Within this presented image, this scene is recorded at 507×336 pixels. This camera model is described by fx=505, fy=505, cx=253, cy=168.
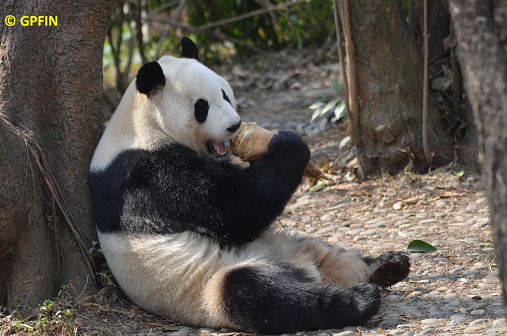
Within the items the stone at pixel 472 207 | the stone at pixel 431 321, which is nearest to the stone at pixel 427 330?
the stone at pixel 431 321

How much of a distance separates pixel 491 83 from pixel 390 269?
2.00 meters

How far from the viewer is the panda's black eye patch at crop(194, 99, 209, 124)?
3.43m

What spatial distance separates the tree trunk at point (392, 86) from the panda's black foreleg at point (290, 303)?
9.18 ft

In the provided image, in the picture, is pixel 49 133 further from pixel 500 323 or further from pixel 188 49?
pixel 500 323

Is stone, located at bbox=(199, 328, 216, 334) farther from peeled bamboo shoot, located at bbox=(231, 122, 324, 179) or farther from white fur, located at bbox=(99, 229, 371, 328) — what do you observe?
peeled bamboo shoot, located at bbox=(231, 122, 324, 179)

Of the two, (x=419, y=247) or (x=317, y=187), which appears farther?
(x=317, y=187)

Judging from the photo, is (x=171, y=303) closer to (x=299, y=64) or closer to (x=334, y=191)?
(x=334, y=191)

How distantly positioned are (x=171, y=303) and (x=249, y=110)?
237 inches

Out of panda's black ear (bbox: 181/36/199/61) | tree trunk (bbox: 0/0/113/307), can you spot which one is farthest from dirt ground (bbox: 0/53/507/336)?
panda's black ear (bbox: 181/36/199/61)

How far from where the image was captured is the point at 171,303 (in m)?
3.19

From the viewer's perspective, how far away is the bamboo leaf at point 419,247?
3969 mm

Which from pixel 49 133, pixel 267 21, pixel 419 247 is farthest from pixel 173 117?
pixel 267 21

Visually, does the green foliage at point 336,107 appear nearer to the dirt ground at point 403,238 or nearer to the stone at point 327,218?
the dirt ground at point 403,238

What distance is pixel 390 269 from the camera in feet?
11.2
